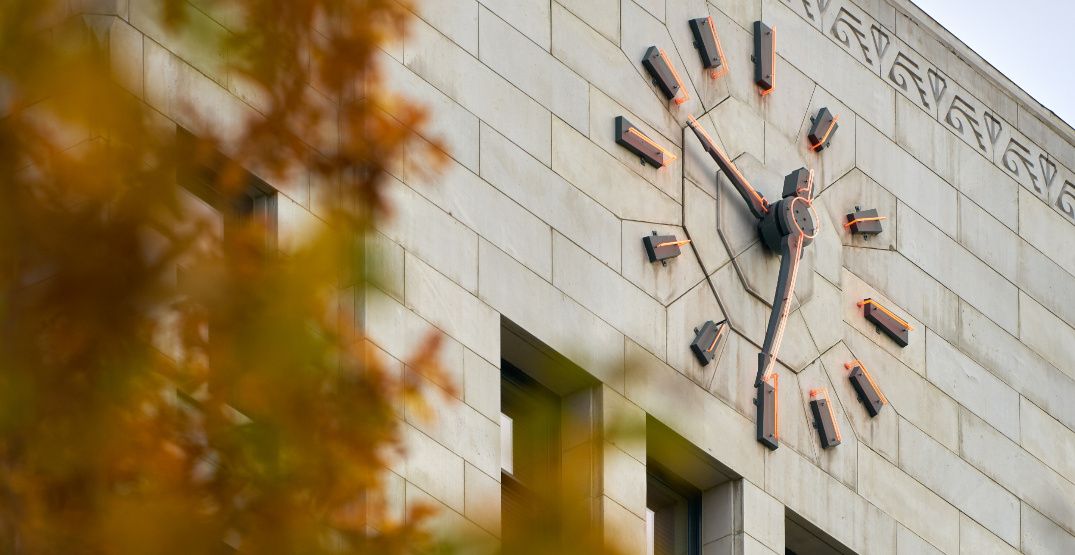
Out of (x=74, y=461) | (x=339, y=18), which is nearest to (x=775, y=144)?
(x=339, y=18)

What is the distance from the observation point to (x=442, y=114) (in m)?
19.9

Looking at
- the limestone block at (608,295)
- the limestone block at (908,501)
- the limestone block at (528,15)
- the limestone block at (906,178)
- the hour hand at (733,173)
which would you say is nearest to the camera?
the limestone block at (608,295)

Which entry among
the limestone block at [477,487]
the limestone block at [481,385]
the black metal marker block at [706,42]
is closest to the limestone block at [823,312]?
the black metal marker block at [706,42]

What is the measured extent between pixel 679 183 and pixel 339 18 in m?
11.8

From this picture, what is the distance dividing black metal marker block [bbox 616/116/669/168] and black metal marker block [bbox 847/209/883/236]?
2372 mm

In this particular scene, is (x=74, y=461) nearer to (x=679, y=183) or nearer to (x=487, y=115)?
(x=487, y=115)

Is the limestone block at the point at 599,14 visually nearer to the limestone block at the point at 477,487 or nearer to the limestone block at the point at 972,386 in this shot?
the limestone block at the point at 477,487

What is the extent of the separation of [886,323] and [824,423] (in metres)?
1.46

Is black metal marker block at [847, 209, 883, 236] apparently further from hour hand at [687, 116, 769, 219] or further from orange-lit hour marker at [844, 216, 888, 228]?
hour hand at [687, 116, 769, 219]

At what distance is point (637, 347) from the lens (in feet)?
67.7

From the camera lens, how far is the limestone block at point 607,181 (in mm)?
20766

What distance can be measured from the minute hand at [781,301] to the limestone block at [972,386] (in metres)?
2.02

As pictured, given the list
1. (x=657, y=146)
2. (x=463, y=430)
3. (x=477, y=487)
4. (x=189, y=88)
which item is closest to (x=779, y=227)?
(x=657, y=146)

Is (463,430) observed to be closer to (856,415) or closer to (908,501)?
(856,415)
